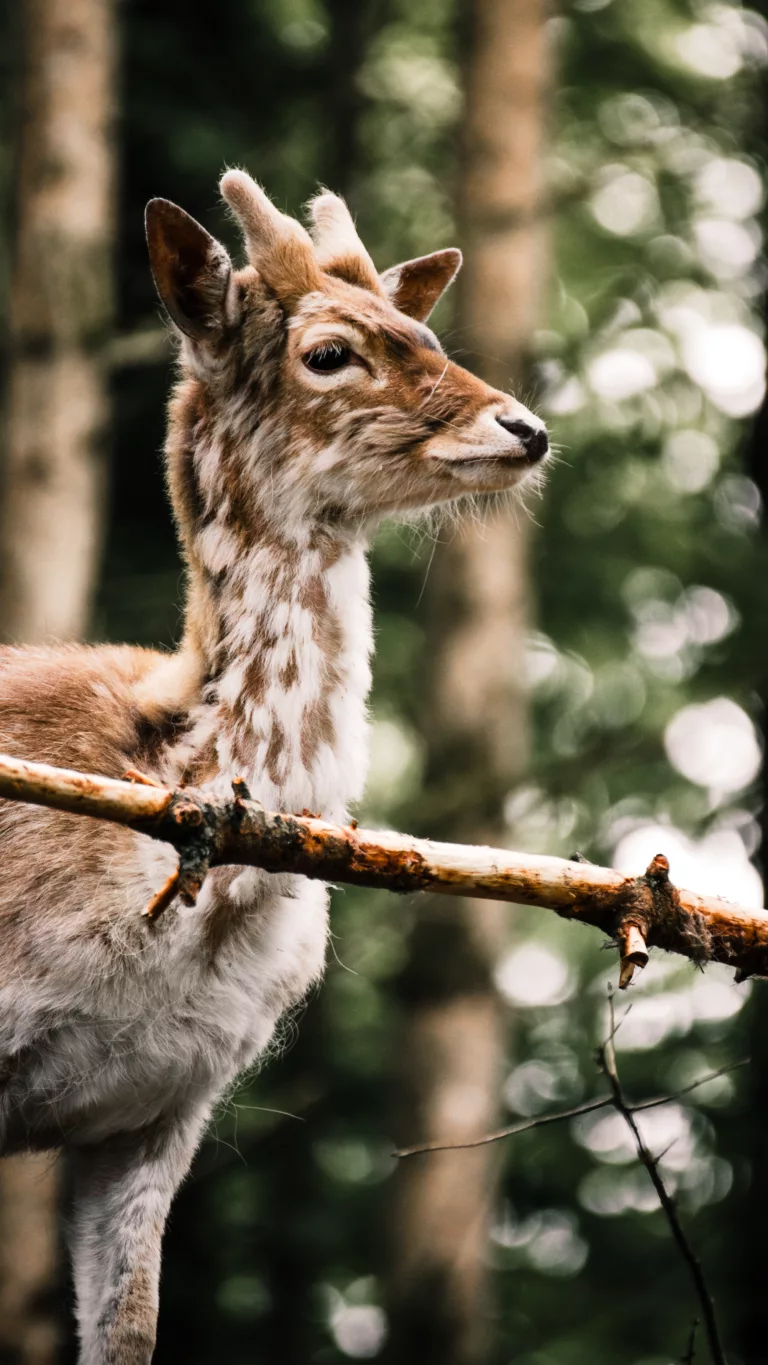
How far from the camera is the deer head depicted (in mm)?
4148

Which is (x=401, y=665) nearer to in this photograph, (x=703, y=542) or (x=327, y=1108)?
(x=703, y=542)

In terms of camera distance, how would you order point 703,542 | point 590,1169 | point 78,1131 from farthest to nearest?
1. point 590,1169
2. point 703,542
3. point 78,1131

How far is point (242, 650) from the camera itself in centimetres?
407

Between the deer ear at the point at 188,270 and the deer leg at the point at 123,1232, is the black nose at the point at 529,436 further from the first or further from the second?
the deer leg at the point at 123,1232

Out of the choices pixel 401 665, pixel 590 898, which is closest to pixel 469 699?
pixel 401 665

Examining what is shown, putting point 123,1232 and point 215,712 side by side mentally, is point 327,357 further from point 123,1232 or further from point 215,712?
point 123,1232

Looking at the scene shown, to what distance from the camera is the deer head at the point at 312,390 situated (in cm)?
415

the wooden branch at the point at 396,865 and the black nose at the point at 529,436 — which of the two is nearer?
the wooden branch at the point at 396,865

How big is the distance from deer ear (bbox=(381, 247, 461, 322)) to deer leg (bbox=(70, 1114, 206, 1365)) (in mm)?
2926

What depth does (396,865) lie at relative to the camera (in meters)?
2.95

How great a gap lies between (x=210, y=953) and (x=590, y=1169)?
36.2ft

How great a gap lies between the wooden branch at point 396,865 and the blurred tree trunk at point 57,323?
432 cm

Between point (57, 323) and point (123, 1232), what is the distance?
4.85 metres

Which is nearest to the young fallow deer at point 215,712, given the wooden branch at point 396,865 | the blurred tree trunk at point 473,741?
the wooden branch at point 396,865
